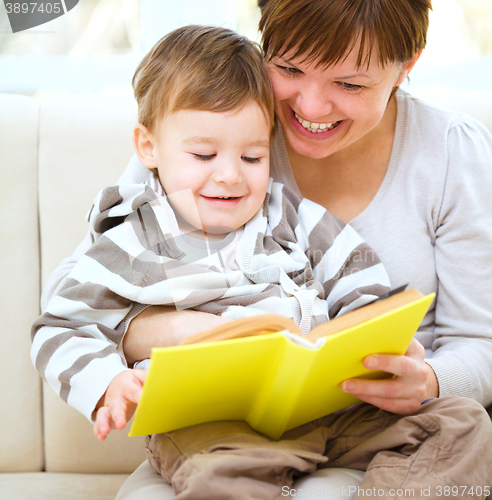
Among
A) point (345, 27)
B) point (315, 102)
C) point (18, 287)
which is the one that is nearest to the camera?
point (345, 27)

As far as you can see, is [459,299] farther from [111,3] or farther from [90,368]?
[111,3]

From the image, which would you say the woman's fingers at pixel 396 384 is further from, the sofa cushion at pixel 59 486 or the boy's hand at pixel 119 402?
the sofa cushion at pixel 59 486

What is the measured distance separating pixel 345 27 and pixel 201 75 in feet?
0.92

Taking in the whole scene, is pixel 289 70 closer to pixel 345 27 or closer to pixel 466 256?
pixel 345 27

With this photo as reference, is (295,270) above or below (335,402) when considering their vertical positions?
above

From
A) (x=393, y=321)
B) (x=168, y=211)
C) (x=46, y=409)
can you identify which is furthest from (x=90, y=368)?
(x=46, y=409)

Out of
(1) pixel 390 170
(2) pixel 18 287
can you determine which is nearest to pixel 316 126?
(1) pixel 390 170

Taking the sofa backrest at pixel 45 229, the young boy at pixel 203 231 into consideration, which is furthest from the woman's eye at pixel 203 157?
the sofa backrest at pixel 45 229

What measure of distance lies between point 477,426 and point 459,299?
36 cm

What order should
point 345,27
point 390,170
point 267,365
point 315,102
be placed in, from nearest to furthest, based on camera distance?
1. point 267,365
2. point 345,27
3. point 315,102
4. point 390,170

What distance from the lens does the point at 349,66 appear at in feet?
3.30

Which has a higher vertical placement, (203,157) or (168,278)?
(203,157)

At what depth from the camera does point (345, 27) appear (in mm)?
949

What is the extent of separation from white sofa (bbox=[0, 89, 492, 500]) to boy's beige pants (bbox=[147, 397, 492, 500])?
484 millimetres
